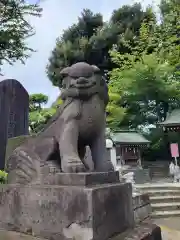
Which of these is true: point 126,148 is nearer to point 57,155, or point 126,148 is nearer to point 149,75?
point 149,75

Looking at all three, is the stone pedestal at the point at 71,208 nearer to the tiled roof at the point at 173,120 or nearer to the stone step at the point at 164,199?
the stone step at the point at 164,199

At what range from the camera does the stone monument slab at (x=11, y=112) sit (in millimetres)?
5879

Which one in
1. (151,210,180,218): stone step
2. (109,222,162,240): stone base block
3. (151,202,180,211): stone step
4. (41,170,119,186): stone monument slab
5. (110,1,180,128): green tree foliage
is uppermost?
(110,1,180,128): green tree foliage

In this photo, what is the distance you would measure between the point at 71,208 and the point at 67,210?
0.14 feet

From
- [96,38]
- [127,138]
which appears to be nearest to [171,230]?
[127,138]

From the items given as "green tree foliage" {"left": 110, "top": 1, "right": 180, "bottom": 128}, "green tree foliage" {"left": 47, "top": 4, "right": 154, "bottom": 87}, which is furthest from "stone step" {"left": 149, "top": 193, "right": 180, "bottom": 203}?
"green tree foliage" {"left": 47, "top": 4, "right": 154, "bottom": 87}

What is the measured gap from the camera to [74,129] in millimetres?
2145

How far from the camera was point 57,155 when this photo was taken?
7.41 feet

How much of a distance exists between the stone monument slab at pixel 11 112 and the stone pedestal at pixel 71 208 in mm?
3751

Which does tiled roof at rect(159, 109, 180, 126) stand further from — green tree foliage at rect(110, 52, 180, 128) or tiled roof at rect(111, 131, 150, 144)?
green tree foliage at rect(110, 52, 180, 128)

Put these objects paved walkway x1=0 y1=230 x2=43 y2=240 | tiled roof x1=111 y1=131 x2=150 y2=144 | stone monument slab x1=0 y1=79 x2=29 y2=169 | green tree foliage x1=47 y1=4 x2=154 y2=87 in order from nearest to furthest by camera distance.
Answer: paved walkway x1=0 y1=230 x2=43 y2=240
stone monument slab x1=0 y1=79 x2=29 y2=169
tiled roof x1=111 y1=131 x2=150 y2=144
green tree foliage x1=47 y1=4 x2=154 y2=87

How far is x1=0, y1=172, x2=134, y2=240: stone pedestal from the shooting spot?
1.79 meters

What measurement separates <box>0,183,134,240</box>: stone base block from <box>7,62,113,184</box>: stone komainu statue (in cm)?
18

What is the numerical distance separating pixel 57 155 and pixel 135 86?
1302 centimetres
